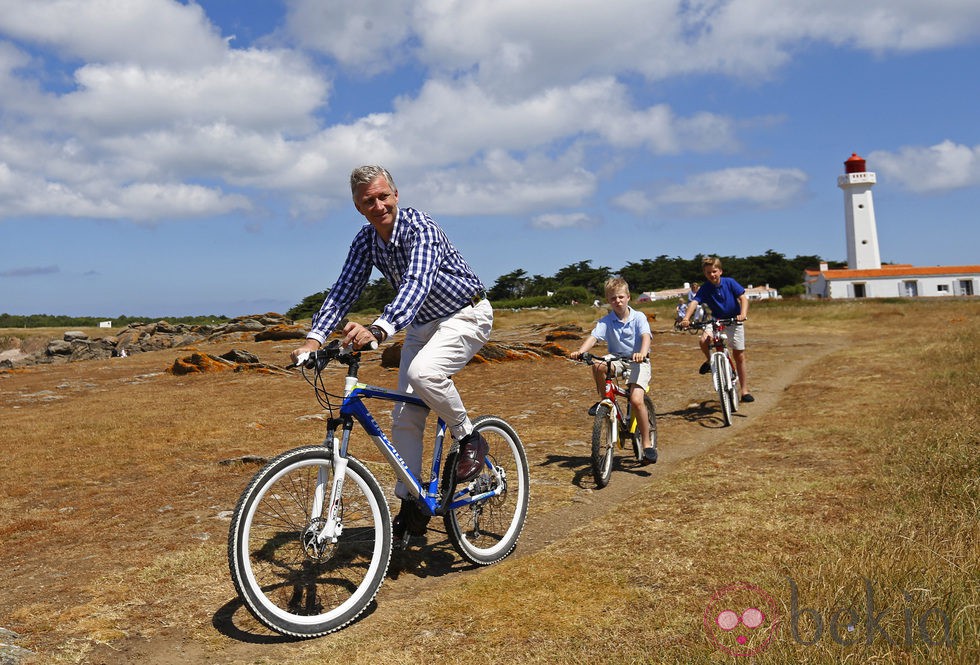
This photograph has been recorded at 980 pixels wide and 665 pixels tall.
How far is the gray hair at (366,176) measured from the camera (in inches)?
184

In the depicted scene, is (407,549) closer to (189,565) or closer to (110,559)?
(189,565)

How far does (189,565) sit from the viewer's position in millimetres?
5176

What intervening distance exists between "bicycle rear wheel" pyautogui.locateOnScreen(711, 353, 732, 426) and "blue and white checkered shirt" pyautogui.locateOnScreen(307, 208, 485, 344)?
6511mm

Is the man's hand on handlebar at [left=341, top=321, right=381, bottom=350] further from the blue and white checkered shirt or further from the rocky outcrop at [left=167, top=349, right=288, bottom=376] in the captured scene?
the rocky outcrop at [left=167, top=349, right=288, bottom=376]

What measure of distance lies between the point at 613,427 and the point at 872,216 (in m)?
87.5

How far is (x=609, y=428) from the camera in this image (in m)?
7.64

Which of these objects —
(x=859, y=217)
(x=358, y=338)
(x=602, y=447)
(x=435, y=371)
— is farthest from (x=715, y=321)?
(x=859, y=217)

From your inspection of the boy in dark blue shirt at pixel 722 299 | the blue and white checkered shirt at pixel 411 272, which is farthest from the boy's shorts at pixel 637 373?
the boy in dark blue shirt at pixel 722 299

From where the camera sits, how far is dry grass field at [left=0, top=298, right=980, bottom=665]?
3.62 metres

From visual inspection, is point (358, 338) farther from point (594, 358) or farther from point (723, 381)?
point (723, 381)

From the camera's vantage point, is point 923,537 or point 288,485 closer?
point 288,485

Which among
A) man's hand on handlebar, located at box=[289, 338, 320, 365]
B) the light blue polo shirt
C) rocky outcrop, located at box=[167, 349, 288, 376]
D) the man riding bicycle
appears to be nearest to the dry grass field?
the man riding bicycle

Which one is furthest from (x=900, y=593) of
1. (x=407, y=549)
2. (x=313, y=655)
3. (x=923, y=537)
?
(x=407, y=549)

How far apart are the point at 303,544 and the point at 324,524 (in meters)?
0.16
